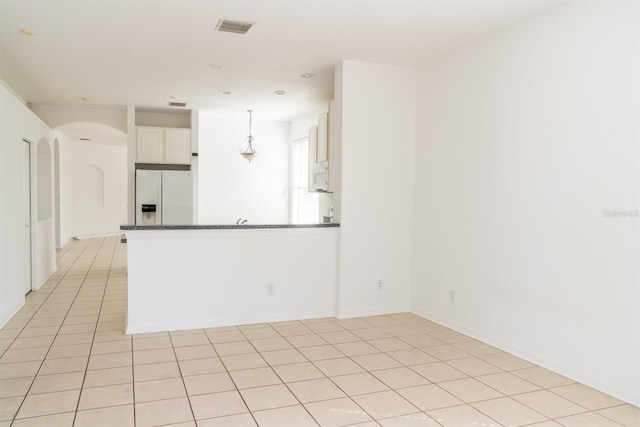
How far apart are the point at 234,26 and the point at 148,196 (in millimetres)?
4401

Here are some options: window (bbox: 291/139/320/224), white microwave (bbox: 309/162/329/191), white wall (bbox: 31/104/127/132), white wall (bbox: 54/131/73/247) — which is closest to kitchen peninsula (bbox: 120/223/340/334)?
white microwave (bbox: 309/162/329/191)

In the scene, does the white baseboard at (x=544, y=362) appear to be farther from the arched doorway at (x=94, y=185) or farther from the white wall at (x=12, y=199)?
the arched doorway at (x=94, y=185)

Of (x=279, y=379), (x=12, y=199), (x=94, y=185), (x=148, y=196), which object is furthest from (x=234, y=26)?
(x=94, y=185)

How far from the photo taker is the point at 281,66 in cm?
513

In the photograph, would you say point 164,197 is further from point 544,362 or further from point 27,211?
point 544,362

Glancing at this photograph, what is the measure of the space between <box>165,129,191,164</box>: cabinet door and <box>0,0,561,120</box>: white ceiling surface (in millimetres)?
1423

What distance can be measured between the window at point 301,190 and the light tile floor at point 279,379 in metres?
3.67

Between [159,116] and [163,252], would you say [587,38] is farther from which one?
[159,116]

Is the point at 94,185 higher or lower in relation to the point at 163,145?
lower

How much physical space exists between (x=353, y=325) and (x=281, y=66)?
2915mm

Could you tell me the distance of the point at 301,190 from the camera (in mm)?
8719

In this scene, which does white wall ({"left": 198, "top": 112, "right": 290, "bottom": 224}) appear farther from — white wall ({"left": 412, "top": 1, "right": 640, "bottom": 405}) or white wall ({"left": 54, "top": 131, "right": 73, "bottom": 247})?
white wall ({"left": 412, "top": 1, "right": 640, "bottom": 405})

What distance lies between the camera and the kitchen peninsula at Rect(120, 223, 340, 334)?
433 centimetres

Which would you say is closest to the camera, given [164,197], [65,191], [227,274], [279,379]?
[279,379]
